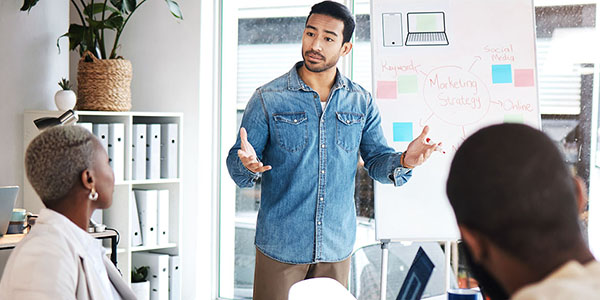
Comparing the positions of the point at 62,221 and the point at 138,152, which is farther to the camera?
the point at 138,152

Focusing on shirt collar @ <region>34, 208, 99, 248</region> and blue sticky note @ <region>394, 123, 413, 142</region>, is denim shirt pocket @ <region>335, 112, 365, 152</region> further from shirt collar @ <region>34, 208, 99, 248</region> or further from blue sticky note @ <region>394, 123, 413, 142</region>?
shirt collar @ <region>34, 208, 99, 248</region>

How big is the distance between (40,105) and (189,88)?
0.89m

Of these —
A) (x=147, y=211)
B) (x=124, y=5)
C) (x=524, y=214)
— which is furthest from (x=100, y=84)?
(x=524, y=214)

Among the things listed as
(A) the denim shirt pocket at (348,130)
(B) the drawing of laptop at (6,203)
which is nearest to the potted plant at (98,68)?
(B) the drawing of laptop at (6,203)

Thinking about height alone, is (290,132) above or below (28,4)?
below

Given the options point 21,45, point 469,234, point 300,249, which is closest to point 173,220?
point 21,45

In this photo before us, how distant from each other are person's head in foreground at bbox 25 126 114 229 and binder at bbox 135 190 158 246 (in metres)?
2.28

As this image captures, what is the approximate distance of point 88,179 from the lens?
153cm

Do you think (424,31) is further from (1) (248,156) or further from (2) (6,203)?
(2) (6,203)

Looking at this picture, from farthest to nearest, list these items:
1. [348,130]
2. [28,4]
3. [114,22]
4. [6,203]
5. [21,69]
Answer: [114,22] → [21,69] → [28,4] → [6,203] → [348,130]

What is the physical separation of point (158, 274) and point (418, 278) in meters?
2.62

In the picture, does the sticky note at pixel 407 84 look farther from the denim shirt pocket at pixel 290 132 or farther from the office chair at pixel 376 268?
the office chair at pixel 376 268

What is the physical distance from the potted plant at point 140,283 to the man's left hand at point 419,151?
2.05 m

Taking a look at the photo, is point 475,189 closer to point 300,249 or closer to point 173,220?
point 300,249
